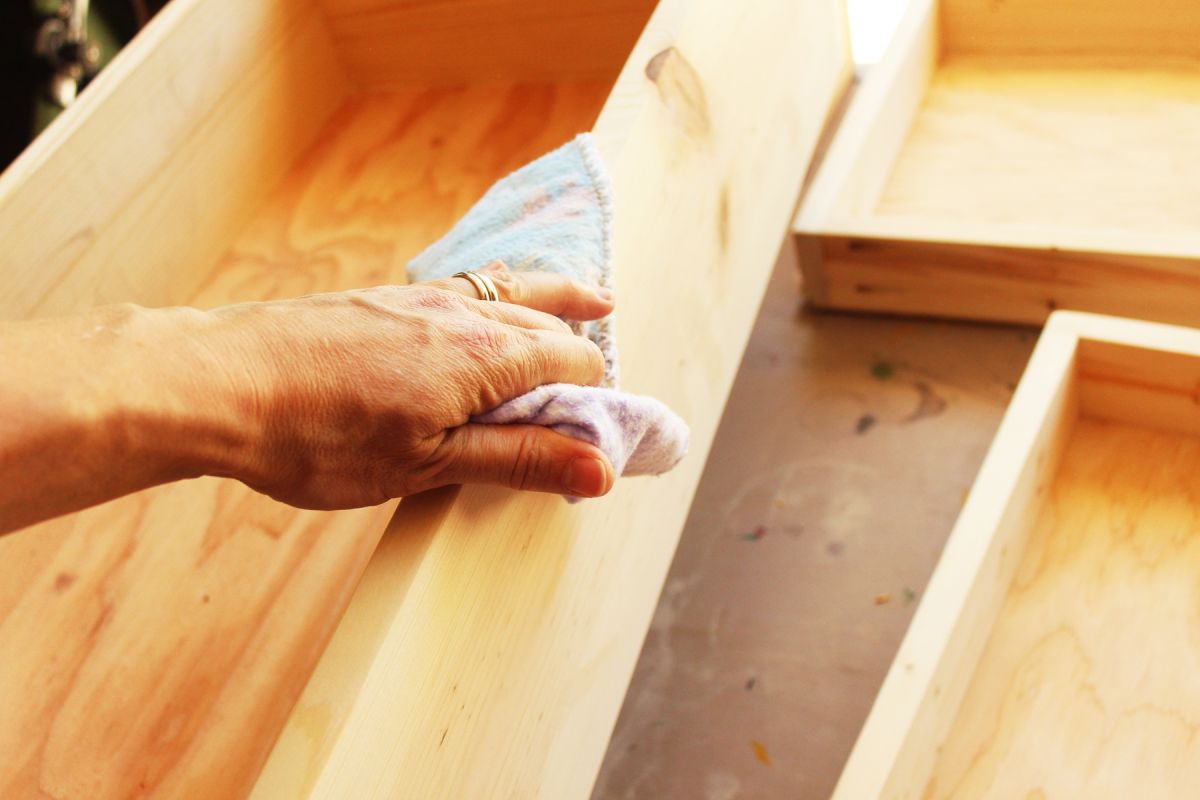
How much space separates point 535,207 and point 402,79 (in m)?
0.61

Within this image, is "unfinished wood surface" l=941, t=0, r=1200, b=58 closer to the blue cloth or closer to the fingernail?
the blue cloth

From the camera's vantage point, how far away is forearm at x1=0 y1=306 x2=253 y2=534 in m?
0.45

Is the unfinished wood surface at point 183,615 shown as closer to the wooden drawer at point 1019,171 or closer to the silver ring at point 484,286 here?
the silver ring at point 484,286

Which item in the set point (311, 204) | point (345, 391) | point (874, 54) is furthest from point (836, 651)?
point (874, 54)

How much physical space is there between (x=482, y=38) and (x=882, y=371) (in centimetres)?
57

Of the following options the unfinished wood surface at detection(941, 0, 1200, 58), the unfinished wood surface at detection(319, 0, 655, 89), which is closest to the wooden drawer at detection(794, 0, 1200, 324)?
the unfinished wood surface at detection(941, 0, 1200, 58)

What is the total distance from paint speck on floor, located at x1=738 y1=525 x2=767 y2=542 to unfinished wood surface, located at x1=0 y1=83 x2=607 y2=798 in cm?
37

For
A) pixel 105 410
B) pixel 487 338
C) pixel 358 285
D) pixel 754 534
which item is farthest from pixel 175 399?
pixel 754 534

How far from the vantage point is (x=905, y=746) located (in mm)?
747

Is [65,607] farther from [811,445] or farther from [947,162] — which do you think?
[947,162]

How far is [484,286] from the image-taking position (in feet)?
2.05

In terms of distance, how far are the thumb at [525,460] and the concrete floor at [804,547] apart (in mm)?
432

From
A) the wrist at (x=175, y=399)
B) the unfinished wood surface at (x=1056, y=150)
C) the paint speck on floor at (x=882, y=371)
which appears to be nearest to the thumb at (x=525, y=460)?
the wrist at (x=175, y=399)

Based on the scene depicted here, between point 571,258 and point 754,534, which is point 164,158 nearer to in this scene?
point 571,258
